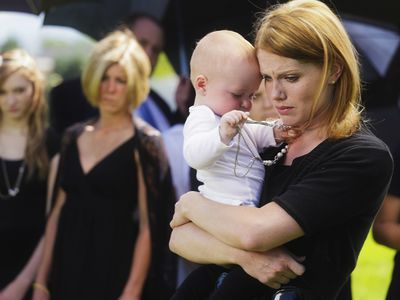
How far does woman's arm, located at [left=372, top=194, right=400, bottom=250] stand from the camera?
3.59m

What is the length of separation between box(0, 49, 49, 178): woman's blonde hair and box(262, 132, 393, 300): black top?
91.3 inches

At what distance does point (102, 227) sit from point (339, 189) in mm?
2170

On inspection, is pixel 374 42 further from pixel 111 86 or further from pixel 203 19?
pixel 111 86

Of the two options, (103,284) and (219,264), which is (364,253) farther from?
(219,264)

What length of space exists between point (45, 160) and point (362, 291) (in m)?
2.39

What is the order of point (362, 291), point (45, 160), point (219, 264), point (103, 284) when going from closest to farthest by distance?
point (219, 264), point (103, 284), point (45, 160), point (362, 291)

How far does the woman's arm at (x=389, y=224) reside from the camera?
359 centimetres

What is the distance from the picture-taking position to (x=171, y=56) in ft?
16.3

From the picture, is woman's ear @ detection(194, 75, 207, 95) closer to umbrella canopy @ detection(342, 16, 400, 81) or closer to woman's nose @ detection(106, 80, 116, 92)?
woman's nose @ detection(106, 80, 116, 92)

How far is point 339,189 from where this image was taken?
212 centimetres

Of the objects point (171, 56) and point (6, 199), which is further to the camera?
point (171, 56)

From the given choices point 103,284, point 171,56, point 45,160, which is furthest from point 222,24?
point 103,284

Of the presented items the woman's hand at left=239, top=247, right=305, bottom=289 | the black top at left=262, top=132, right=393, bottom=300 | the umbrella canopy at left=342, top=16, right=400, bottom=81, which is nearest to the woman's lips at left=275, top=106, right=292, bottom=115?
the black top at left=262, top=132, right=393, bottom=300

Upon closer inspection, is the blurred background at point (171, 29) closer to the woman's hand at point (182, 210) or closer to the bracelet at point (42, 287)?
the bracelet at point (42, 287)
